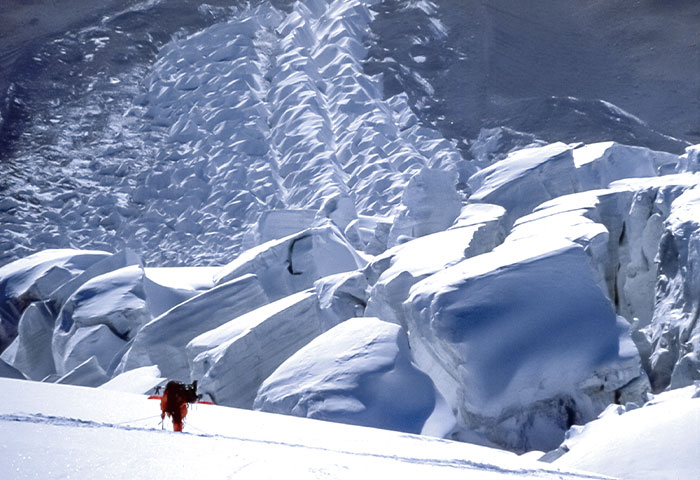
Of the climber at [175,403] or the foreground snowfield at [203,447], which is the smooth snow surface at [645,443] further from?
the climber at [175,403]

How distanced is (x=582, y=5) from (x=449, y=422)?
19233mm

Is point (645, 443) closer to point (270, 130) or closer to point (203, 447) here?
point (203, 447)

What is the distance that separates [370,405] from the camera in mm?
4000

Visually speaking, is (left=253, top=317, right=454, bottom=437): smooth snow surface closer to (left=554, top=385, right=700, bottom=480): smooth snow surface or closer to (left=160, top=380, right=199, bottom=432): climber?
(left=554, top=385, right=700, bottom=480): smooth snow surface

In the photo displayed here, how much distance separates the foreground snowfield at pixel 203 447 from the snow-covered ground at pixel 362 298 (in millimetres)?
18

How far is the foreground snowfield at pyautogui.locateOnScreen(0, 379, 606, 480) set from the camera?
2.19 meters

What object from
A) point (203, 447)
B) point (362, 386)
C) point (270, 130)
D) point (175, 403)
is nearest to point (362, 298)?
point (362, 386)

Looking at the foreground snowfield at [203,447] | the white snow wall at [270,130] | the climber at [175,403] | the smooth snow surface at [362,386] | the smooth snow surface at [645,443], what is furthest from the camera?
the white snow wall at [270,130]

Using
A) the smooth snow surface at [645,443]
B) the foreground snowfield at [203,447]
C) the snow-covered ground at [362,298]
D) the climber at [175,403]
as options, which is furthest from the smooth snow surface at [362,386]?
the climber at [175,403]

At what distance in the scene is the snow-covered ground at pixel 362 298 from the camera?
120 inches

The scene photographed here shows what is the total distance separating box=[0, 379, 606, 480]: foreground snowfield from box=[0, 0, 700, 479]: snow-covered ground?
0.02 m

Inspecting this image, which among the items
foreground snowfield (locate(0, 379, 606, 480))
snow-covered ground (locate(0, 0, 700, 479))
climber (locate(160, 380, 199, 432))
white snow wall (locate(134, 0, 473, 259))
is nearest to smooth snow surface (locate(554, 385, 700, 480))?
snow-covered ground (locate(0, 0, 700, 479))

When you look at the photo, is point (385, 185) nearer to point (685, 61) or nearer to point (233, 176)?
point (233, 176)

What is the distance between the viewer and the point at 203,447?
8.25 feet
